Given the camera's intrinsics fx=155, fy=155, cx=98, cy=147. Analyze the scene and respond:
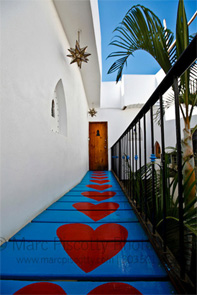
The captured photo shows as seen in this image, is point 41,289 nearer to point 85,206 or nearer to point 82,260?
point 82,260

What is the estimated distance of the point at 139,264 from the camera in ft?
2.50

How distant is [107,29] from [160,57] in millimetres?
3281

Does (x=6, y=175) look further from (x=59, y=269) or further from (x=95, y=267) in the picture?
(x=95, y=267)

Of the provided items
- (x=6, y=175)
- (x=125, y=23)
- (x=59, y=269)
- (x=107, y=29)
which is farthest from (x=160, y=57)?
(x=107, y=29)

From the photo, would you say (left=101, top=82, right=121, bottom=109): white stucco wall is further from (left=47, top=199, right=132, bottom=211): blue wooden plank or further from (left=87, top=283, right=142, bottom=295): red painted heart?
(left=87, top=283, right=142, bottom=295): red painted heart

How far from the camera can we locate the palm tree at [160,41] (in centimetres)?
115

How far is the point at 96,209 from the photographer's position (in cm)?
156

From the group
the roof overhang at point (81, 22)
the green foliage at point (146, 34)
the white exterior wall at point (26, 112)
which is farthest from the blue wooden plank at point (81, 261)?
the roof overhang at point (81, 22)

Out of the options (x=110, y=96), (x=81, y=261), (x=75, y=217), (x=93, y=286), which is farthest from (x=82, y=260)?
(x=110, y=96)

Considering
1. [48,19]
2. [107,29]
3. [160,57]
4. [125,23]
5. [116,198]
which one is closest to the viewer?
[160,57]

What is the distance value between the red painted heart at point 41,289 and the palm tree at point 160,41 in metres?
1.00

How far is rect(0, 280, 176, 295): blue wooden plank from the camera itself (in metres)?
0.62

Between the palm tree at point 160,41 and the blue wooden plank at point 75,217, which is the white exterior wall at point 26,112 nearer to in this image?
the blue wooden plank at point 75,217

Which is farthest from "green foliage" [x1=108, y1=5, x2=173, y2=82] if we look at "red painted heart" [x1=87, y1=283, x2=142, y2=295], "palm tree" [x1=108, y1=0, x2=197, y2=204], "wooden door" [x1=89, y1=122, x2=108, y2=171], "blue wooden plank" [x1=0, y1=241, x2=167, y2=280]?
"wooden door" [x1=89, y1=122, x2=108, y2=171]
